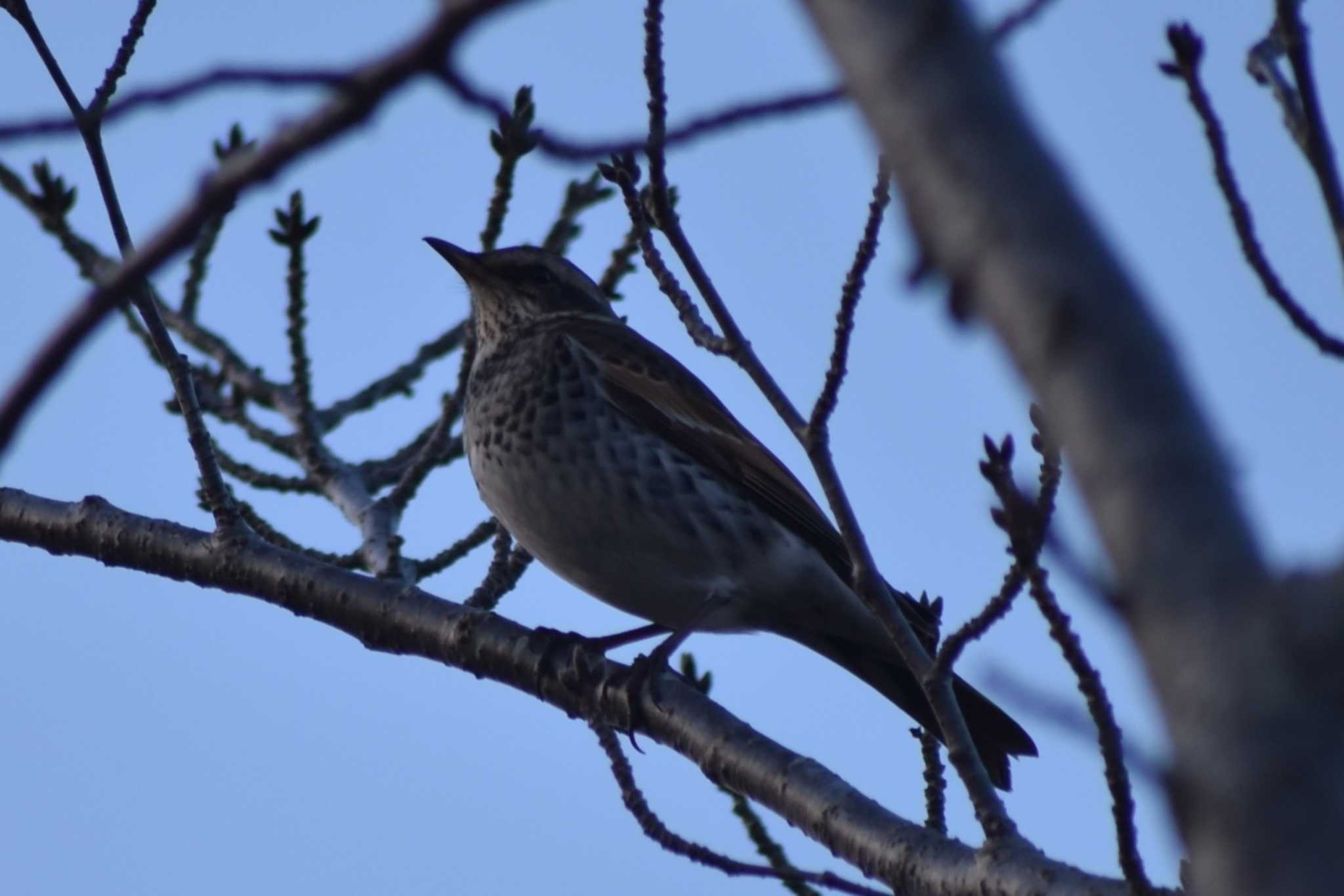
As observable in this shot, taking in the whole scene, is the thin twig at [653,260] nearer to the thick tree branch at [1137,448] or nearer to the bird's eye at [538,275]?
the thick tree branch at [1137,448]

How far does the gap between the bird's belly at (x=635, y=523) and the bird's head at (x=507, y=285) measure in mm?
1198

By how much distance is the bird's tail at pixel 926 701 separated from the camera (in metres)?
6.06

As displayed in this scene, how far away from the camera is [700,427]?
7211mm

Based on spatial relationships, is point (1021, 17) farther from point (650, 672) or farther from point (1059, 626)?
point (650, 672)

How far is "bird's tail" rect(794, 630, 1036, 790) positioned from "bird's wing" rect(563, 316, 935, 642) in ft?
0.87

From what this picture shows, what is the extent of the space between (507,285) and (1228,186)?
17.2ft

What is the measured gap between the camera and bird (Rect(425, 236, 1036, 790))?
6.52 m

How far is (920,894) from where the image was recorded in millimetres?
4051

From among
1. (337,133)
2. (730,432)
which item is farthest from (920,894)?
(730,432)

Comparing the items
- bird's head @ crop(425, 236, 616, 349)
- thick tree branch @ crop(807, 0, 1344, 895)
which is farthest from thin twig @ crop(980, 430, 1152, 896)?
bird's head @ crop(425, 236, 616, 349)

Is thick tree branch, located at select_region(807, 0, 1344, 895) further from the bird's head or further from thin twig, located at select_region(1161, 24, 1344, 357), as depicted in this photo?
the bird's head

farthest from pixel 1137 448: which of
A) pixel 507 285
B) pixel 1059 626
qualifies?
pixel 507 285

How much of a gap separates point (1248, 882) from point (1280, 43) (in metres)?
2.50

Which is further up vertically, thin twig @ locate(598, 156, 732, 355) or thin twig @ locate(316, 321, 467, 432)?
thin twig @ locate(316, 321, 467, 432)
